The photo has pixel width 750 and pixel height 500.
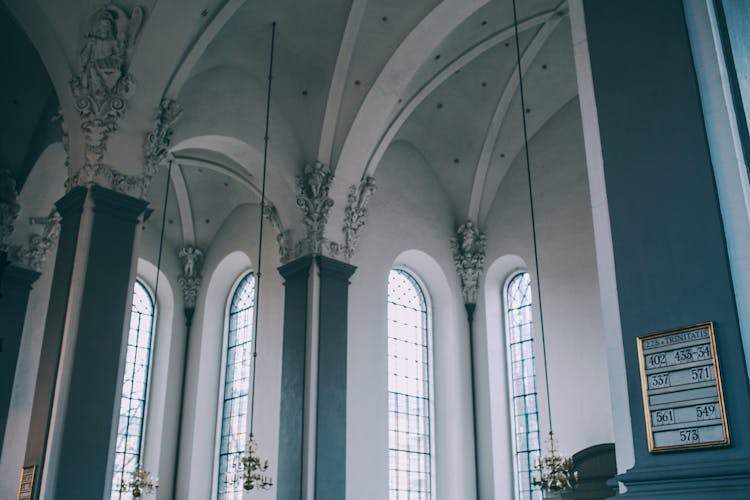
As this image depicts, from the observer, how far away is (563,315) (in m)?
13.8

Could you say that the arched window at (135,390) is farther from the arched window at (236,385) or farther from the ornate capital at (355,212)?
the ornate capital at (355,212)

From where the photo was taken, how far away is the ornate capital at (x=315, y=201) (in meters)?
13.4

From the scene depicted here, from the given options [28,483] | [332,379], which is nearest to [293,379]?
[332,379]

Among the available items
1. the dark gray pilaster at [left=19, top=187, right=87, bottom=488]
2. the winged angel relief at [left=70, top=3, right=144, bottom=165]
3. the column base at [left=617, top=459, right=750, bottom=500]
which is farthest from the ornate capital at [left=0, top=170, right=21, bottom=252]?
the column base at [left=617, top=459, right=750, bottom=500]

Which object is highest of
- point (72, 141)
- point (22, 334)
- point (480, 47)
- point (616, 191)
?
point (480, 47)

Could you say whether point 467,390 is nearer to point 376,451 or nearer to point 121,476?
point 376,451

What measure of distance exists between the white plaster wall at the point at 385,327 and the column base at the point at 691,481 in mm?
8784

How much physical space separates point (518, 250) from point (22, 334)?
8.96m

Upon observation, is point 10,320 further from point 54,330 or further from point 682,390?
point 682,390

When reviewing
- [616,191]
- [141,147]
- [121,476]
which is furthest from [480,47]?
[121,476]

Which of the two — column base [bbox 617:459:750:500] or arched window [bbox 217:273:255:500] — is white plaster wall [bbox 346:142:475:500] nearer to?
arched window [bbox 217:273:255:500]

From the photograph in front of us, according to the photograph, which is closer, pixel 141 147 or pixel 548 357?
pixel 141 147

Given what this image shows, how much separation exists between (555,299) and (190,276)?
7855 mm

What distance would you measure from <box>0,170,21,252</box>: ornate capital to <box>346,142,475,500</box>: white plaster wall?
5.76 metres
